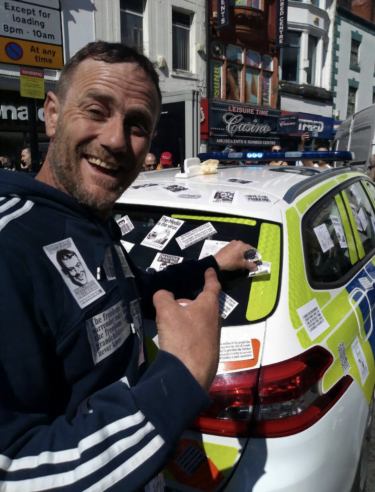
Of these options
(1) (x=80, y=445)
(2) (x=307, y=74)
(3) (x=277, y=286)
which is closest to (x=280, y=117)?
(2) (x=307, y=74)

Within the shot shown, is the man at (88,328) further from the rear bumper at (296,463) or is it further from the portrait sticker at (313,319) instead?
the portrait sticker at (313,319)

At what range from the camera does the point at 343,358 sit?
166 cm

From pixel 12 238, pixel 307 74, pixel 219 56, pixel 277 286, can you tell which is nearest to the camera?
pixel 12 238

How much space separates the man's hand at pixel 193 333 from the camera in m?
0.83

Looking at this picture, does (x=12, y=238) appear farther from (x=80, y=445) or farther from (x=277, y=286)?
(x=277, y=286)

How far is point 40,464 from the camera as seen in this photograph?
690mm

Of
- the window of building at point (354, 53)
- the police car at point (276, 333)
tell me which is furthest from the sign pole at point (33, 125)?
the window of building at point (354, 53)

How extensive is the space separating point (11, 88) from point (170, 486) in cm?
977

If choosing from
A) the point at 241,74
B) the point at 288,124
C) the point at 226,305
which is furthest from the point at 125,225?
the point at 288,124

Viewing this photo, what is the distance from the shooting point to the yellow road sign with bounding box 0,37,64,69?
430 cm

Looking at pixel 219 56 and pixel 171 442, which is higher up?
pixel 219 56

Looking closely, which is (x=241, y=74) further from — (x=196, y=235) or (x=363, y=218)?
(x=196, y=235)

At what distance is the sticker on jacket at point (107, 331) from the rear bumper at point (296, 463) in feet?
2.38

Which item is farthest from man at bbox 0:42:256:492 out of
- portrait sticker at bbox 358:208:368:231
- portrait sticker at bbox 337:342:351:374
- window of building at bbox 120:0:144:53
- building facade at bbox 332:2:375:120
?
building facade at bbox 332:2:375:120
